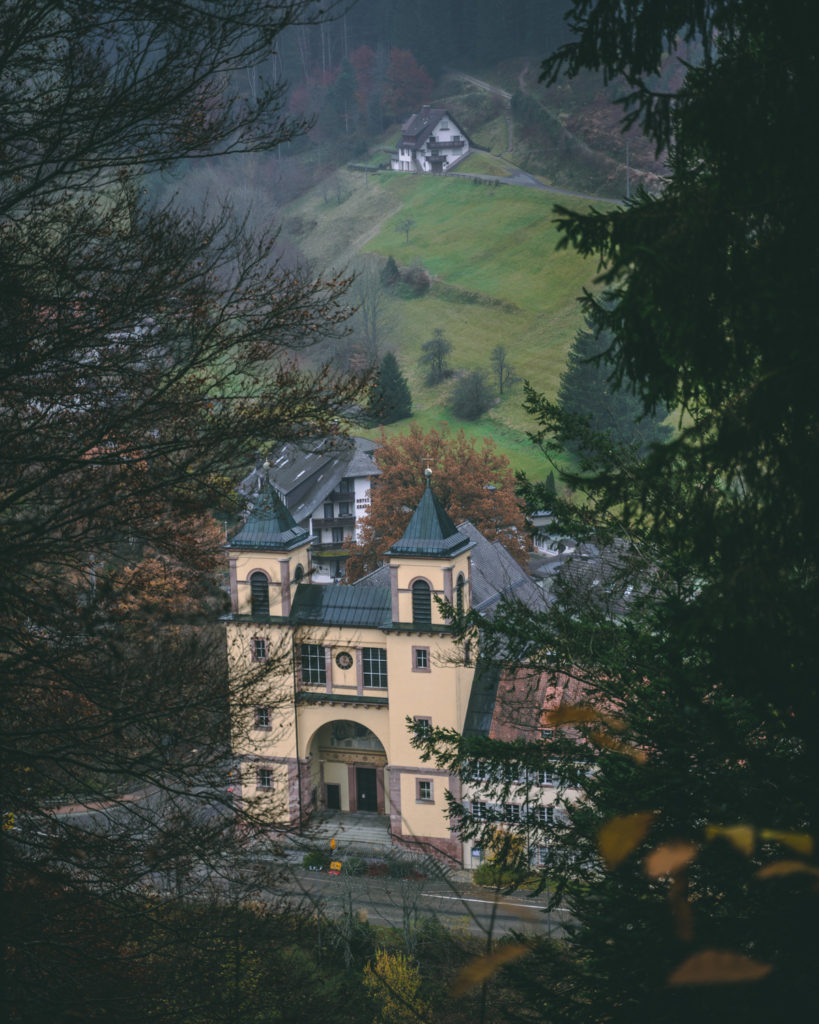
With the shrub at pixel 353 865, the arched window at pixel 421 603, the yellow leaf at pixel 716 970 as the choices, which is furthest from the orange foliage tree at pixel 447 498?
the yellow leaf at pixel 716 970

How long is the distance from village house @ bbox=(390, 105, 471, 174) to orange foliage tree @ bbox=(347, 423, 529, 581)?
200ft

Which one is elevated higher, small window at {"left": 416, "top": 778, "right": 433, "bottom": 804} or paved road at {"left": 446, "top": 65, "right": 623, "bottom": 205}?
paved road at {"left": 446, "top": 65, "right": 623, "bottom": 205}

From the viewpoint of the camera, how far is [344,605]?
3048 centimetres

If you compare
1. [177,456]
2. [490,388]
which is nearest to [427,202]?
[490,388]

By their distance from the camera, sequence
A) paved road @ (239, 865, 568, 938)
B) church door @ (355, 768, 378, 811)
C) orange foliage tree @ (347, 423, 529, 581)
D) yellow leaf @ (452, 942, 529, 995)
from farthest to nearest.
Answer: orange foliage tree @ (347, 423, 529, 581) → church door @ (355, 768, 378, 811) → paved road @ (239, 865, 568, 938) → yellow leaf @ (452, 942, 529, 995)

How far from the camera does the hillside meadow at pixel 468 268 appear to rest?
6272 centimetres

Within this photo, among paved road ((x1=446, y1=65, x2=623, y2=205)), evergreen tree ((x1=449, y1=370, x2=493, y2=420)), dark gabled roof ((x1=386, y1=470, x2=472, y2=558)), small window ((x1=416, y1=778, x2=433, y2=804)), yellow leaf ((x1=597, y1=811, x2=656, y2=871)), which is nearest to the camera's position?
yellow leaf ((x1=597, y1=811, x2=656, y2=871))

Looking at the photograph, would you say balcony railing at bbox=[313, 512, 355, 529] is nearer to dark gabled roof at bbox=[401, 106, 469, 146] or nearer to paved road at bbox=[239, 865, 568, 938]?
paved road at bbox=[239, 865, 568, 938]

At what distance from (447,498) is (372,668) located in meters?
11.9

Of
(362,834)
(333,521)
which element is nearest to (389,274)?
(333,521)

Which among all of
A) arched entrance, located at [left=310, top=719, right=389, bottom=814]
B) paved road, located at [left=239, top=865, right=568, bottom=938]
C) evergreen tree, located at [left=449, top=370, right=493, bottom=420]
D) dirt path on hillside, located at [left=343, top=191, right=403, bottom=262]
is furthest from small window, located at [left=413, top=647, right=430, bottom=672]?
dirt path on hillside, located at [left=343, top=191, right=403, bottom=262]

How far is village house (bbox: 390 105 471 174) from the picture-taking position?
95438 millimetres

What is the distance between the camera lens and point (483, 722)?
2919 centimetres

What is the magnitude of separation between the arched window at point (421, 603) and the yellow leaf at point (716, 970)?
26.6 metres
